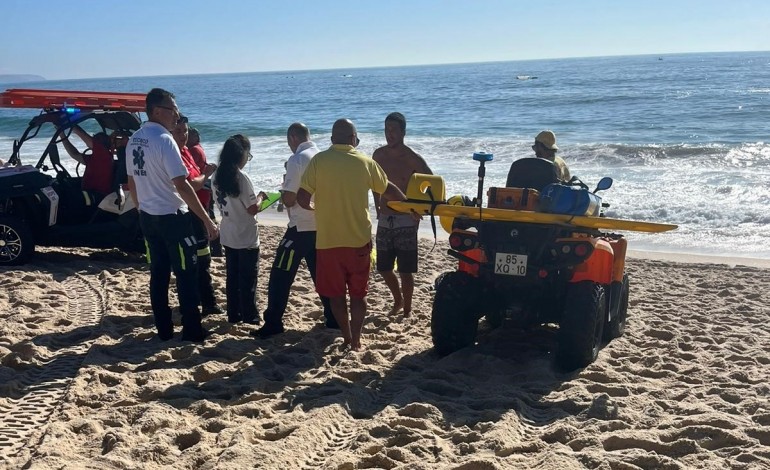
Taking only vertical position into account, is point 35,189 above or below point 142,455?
above

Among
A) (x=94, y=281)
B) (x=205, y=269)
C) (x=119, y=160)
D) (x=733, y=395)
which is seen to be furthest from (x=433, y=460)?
(x=119, y=160)

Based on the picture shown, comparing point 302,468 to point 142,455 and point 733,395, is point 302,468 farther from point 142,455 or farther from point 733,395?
point 733,395

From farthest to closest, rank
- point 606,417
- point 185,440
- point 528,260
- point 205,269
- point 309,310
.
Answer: point 309,310 < point 205,269 < point 528,260 < point 606,417 < point 185,440

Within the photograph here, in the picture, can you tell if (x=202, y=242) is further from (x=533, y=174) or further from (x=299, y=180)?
(x=533, y=174)

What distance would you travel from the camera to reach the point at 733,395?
184 inches

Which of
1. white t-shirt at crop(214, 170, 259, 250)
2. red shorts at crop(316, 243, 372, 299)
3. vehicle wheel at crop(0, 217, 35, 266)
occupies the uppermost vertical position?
white t-shirt at crop(214, 170, 259, 250)

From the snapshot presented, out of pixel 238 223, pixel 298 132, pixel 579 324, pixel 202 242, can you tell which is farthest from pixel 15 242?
pixel 579 324

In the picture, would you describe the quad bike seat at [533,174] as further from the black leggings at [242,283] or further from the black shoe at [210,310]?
the black shoe at [210,310]

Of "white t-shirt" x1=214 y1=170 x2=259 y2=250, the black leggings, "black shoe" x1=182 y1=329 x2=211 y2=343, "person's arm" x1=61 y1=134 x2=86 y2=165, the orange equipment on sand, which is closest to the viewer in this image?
"black shoe" x1=182 y1=329 x2=211 y2=343

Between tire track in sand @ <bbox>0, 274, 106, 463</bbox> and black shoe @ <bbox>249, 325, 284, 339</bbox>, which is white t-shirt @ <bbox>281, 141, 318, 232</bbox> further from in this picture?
tire track in sand @ <bbox>0, 274, 106, 463</bbox>

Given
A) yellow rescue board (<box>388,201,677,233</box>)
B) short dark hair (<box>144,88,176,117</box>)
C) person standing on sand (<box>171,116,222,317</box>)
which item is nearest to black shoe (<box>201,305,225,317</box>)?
person standing on sand (<box>171,116,222,317</box>)

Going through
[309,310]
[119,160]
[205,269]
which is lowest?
[309,310]

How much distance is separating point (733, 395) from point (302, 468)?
2.57 meters

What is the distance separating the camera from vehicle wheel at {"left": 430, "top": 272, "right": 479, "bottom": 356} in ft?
17.6
